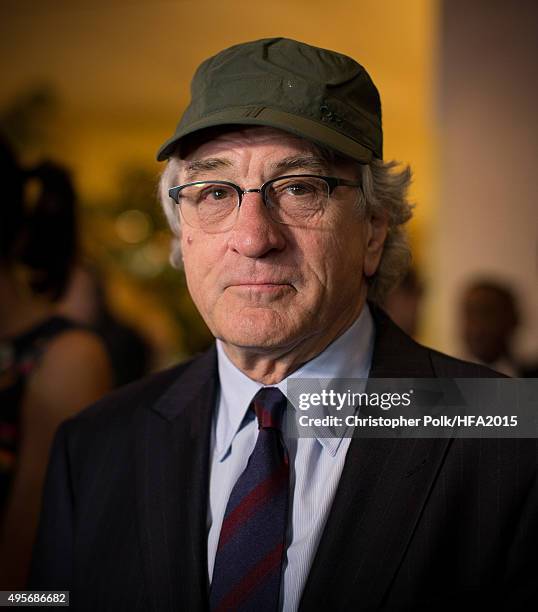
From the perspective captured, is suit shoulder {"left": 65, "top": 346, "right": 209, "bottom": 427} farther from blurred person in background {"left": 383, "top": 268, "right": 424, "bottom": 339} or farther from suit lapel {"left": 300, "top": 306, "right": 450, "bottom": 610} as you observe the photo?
blurred person in background {"left": 383, "top": 268, "right": 424, "bottom": 339}

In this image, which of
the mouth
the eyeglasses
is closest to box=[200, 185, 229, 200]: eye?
the eyeglasses

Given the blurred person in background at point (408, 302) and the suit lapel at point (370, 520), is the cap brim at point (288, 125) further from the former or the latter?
the blurred person in background at point (408, 302)

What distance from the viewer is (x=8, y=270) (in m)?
1.57

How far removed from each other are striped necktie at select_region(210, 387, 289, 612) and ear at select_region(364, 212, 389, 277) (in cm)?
27

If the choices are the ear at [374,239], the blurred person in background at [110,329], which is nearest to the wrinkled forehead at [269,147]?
the ear at [374,239]

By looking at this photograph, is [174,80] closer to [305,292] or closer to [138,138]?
[138,138]

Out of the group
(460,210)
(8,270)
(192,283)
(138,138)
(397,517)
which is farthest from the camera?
(138,138)

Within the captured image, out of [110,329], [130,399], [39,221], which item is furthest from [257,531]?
[110,329]

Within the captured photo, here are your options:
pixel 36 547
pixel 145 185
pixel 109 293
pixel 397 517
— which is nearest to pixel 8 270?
pixel 36 547

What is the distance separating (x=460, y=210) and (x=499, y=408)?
2.56 m

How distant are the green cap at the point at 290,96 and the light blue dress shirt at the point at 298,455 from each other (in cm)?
30

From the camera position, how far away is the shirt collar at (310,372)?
1.10 meters

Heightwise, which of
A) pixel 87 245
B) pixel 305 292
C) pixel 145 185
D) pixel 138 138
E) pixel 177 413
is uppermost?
pixel 138 138

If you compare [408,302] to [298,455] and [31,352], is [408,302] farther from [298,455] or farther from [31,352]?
[298,455]
